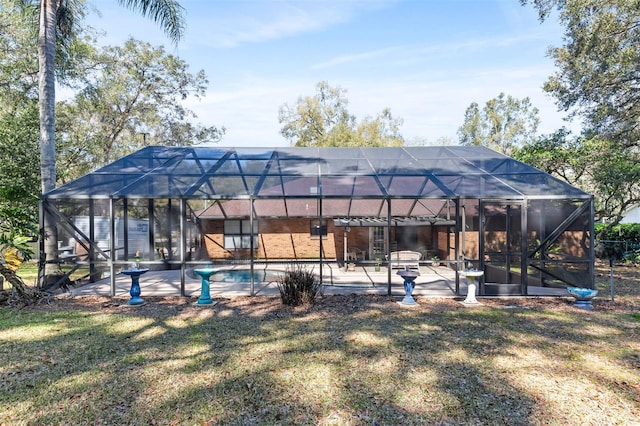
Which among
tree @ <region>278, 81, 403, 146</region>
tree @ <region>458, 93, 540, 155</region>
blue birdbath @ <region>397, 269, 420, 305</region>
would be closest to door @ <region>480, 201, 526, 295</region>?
blue birdbath @ <region>397, 269, 420, 305</region>

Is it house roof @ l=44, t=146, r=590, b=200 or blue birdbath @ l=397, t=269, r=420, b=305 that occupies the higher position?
house roof @ l=44, t=146, r=590, b=200

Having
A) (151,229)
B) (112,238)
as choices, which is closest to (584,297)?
(112,238)

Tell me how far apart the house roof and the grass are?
263 cm

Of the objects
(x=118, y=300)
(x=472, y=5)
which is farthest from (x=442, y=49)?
(x=118, y=300)

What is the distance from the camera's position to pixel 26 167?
38.4 feet

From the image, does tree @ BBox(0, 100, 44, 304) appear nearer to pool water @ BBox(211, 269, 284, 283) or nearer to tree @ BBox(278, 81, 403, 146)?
pool water @ BBox(211, 269, 284, 283)

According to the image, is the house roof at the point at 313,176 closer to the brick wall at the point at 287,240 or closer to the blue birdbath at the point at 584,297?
the blue birdbath at the point at 584,297

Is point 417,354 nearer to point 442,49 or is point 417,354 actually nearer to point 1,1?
point 442,49

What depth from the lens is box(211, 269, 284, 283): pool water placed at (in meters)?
10.5

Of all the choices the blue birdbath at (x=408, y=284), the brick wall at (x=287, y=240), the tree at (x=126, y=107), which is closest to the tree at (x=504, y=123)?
the brick wall at (x=287, y=240)

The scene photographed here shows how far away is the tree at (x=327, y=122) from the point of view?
30578 millimetres

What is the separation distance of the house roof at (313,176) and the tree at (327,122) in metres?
19.3

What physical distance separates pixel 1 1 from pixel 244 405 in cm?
1670

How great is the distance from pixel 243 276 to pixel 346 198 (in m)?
5.19
